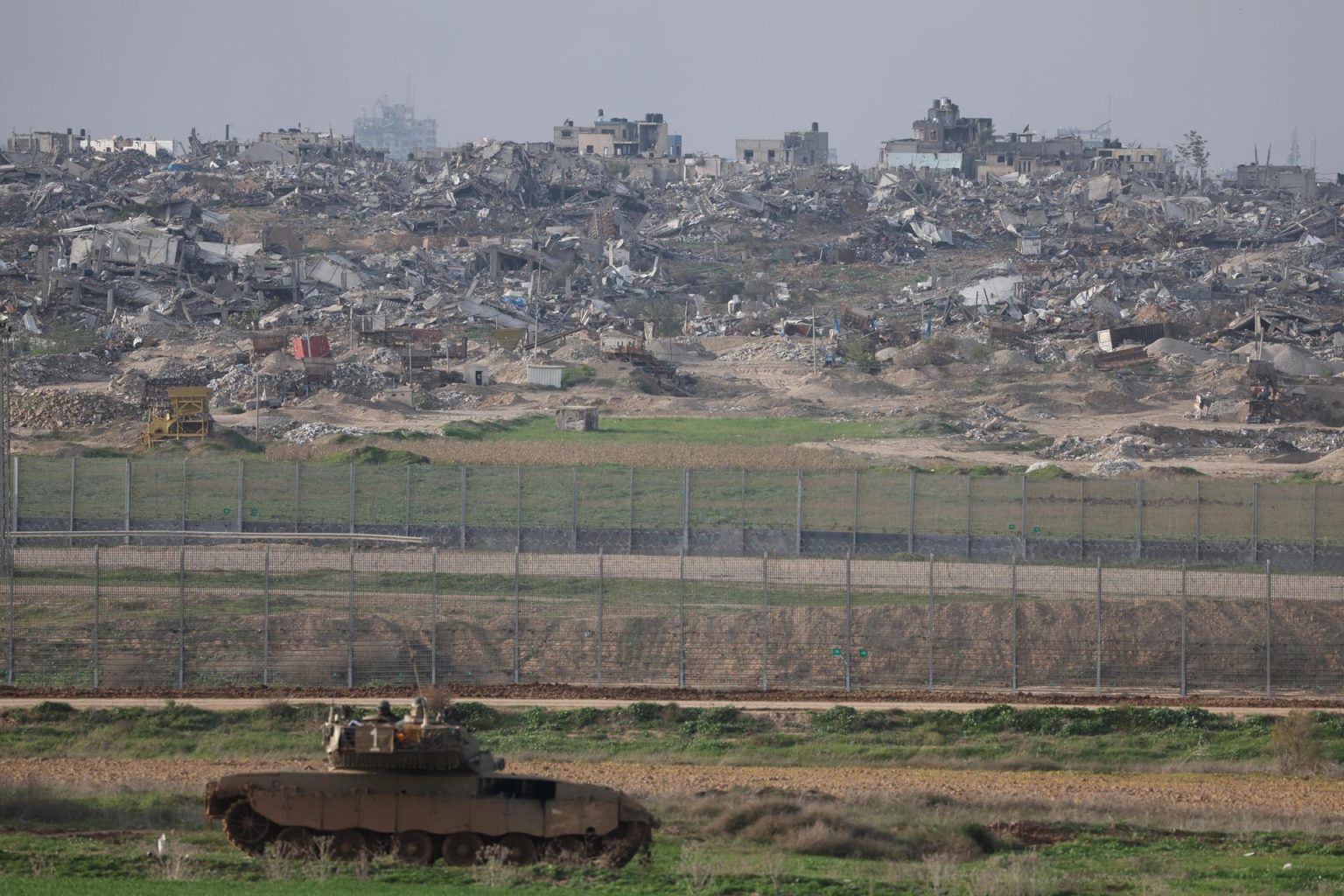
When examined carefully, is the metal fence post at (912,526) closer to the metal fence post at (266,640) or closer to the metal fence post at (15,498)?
the metal fence post at (266,640)

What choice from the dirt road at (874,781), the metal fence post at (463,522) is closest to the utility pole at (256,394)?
the metal fence post at (463,522)

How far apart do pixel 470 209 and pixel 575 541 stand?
100 metres

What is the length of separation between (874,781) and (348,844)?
25.2ft

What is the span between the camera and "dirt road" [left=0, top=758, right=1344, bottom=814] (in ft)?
76.9

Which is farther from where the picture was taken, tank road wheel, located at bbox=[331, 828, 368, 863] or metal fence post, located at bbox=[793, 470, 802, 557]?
metal fence post, located at bbox=[793, 470, 802, 557]

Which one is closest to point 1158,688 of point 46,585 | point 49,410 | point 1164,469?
point 46,585

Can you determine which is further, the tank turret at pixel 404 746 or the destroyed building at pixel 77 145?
the destroyed building at pixel 77 145

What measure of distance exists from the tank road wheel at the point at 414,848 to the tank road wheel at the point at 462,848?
173mm

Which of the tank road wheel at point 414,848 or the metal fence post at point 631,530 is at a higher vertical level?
the metal fence post at point 631,530

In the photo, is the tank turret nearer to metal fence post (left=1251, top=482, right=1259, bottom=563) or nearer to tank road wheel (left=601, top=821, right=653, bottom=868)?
tank road wheel (left=601, top=821, right=653, bottom=868)

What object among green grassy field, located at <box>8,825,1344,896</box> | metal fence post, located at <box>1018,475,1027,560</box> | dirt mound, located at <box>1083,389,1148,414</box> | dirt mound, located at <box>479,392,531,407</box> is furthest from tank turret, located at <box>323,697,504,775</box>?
dirt mound, located at <box>1083,389,1148,414</box>

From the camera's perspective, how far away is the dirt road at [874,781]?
2344 cm

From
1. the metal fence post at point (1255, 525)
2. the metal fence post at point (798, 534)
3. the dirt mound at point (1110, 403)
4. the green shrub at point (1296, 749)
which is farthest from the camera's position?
the dirt mound at point (1110, 403)

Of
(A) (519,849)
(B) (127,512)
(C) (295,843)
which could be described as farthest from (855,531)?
(C) (295,843)
